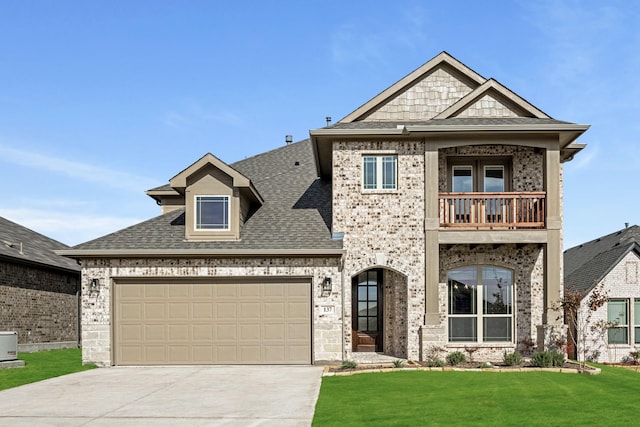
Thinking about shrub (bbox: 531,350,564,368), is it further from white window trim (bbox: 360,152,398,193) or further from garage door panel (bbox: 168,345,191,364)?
garage door panel (bbox: 168,345,191,364)

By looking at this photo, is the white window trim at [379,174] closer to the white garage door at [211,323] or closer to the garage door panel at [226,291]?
the white garage door at [211,323]

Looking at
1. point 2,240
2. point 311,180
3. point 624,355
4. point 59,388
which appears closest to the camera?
point 59,388

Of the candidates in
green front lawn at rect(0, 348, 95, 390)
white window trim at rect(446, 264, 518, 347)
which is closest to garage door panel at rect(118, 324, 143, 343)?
green front lawn at rect(0, 348, 95, 390)

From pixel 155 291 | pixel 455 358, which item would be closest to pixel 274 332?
pixel 155 291

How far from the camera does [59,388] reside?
512 inches

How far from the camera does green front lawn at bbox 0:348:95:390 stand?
1441cm

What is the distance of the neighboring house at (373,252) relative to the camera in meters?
17.1

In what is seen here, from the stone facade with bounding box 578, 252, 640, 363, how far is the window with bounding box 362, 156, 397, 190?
7643mm

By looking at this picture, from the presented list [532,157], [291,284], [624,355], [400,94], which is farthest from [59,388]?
[624,355]

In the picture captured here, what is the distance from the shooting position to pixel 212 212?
1809cm

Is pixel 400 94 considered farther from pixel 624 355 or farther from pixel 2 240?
pixel 2 240

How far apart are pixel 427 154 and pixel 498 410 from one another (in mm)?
8943

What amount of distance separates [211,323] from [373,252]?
5.02 metres

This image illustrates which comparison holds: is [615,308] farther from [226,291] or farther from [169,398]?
[169,398]
